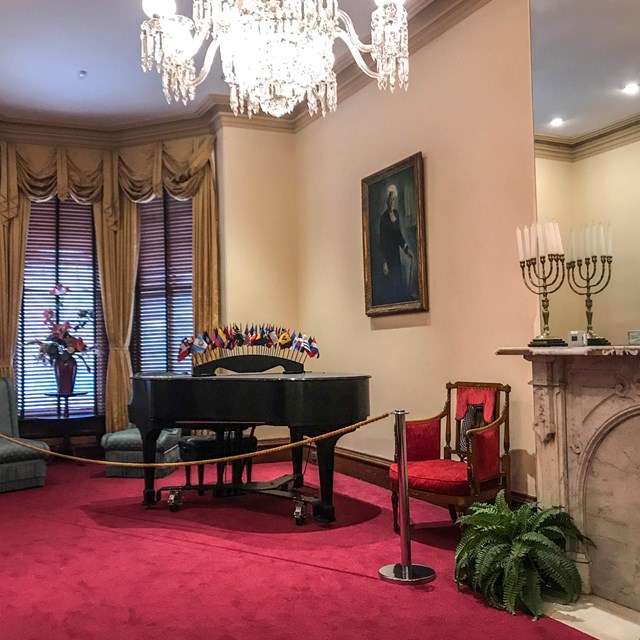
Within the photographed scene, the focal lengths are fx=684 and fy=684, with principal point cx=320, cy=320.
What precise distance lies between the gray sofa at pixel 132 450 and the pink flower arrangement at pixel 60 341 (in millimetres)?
1033

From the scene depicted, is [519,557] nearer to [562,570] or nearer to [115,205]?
[562,570]

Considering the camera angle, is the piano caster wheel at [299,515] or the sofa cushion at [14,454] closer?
the piano caster wheel at [299,515]

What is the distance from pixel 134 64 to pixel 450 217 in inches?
130

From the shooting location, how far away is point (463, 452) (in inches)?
176

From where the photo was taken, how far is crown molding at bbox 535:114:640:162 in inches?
138

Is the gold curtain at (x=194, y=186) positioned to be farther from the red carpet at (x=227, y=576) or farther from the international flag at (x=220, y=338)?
the red carpet at (x=227, y=576)

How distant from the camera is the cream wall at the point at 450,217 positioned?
14.1 feet

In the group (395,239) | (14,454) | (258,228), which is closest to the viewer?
(395,239)

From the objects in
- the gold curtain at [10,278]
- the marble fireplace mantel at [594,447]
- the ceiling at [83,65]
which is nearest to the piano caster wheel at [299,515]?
the marble fireplace mantel at [594,447]

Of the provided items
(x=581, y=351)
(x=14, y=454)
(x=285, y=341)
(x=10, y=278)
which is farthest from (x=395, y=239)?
(x=10, y=278)

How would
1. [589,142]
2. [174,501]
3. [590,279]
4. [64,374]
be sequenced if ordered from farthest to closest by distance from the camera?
[64,374] < [174,501] < [589,142] < [590,279]

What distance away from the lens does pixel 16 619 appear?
3.00 metres

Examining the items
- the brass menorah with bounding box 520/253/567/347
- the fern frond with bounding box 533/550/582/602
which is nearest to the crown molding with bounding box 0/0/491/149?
the brass menorah with bounding box 520/253/567/347

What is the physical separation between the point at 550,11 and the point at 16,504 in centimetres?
504
